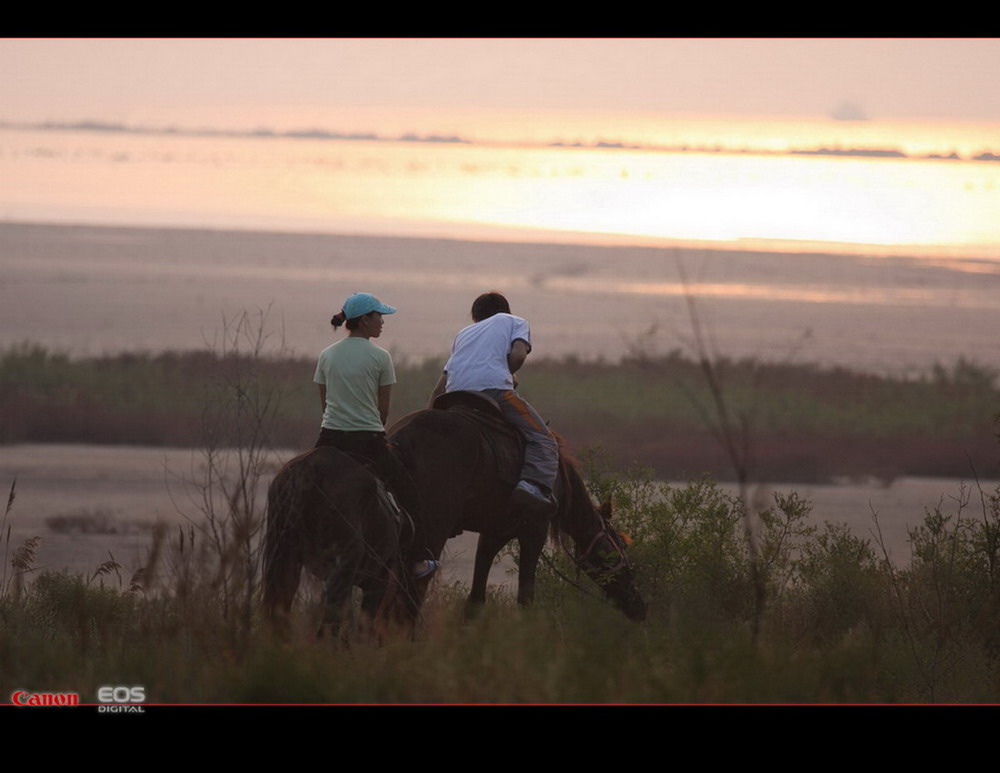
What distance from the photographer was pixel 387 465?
9.03 meters

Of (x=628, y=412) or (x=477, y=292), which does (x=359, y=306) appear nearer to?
(x=628, y=412)

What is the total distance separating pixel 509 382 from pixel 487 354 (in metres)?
0.29

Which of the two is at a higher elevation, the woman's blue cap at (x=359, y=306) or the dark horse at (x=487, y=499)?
the woman's blue cap at (x=359, y=306)

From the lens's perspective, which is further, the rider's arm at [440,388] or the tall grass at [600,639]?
the rider's arm at [440,388]

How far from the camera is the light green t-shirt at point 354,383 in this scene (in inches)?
345

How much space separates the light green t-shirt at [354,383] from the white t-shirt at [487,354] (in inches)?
44.8

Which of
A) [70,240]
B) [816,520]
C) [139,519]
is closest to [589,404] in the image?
[816,520]

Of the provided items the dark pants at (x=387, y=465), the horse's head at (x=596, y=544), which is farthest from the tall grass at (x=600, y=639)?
the dark pants at (x=387, y=465)

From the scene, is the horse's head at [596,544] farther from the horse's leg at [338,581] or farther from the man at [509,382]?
the horse's leg at [338,581]

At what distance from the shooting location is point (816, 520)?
59.2 ft

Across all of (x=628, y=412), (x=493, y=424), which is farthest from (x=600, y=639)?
(x=628, y=412)

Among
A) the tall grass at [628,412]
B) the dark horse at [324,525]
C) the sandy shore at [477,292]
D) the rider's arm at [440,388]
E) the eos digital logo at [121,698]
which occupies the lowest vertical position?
the eos digital logo at [121,698]
